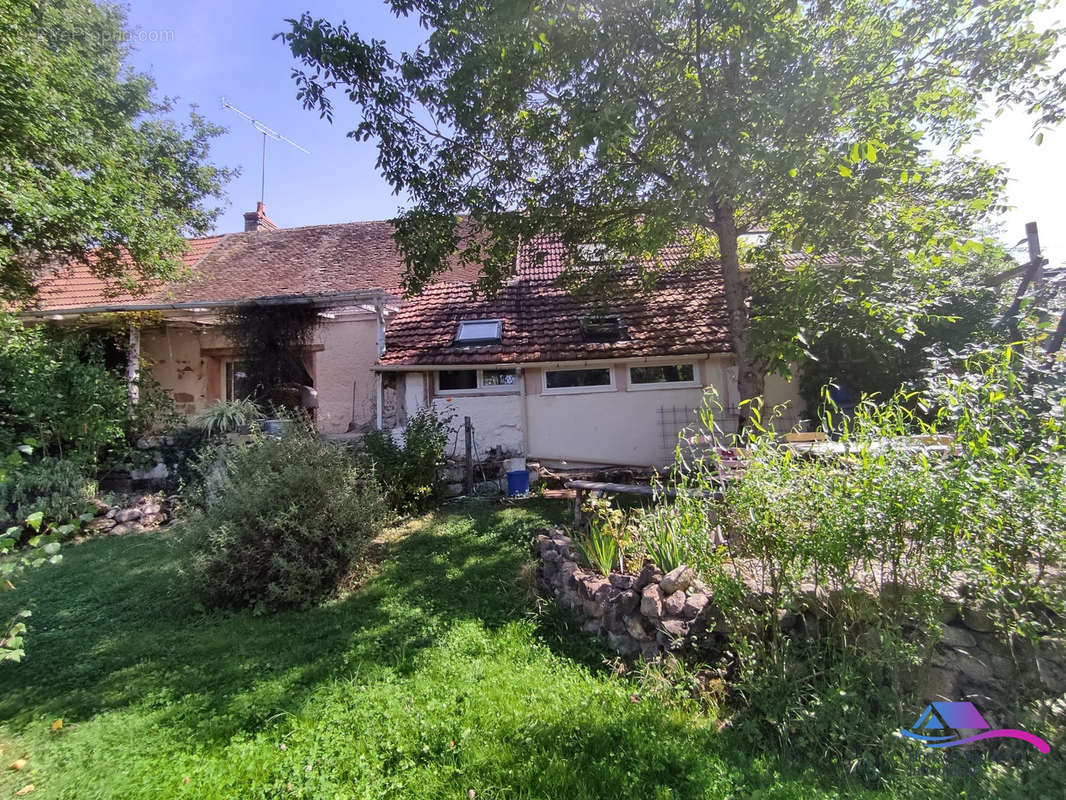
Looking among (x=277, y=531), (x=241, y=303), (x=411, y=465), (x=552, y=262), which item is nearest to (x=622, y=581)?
(x=277, y=531)

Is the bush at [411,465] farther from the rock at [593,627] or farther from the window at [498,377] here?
the rock at [593,627]

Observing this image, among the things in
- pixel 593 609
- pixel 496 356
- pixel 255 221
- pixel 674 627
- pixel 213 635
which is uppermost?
pixel 255 221

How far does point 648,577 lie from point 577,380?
6795 millimetres

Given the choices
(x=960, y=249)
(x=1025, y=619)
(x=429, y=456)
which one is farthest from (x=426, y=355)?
(x=1025, y=619)

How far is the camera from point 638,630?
3303mm

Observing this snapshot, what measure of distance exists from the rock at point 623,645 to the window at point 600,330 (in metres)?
7.29

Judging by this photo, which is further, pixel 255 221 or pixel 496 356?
pixel 255 221

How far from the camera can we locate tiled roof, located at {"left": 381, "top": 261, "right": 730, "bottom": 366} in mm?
9586

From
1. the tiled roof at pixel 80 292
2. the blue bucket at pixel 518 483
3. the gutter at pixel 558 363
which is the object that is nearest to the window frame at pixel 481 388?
the gutter at pixel 558 363

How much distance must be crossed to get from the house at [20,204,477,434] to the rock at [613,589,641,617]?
748cm

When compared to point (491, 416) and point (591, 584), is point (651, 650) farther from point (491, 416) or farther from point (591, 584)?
point (491, 416)

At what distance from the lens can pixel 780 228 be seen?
684 cm

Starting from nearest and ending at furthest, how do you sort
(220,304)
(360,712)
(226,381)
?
1. (360,712)
2. (220,304)
3. (226,381)

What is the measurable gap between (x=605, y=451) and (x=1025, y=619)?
24.9ft
